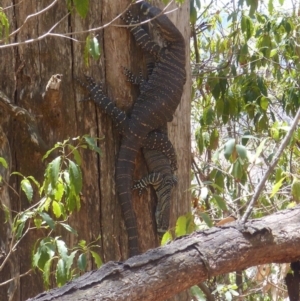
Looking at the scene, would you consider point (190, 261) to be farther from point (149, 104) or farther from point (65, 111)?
point (149, 104)

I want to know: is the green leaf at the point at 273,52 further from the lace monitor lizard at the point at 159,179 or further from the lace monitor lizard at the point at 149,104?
the lace monitor lizard at the point at 159,179

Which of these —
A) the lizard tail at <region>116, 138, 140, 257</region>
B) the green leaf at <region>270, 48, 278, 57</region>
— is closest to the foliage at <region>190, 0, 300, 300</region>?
the green leaf at <region>270, 48, 278, 57</region>

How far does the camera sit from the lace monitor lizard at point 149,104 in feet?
10.6

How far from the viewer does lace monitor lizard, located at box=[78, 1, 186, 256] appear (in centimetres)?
322

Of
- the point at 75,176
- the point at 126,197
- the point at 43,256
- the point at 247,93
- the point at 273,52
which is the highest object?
the point at 273,52

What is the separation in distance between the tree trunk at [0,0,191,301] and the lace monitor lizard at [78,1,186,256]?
55mm

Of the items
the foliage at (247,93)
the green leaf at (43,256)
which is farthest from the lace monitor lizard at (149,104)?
the foliage at (247,93)

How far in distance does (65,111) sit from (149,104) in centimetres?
60

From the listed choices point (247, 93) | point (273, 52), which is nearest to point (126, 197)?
point (247, 93)

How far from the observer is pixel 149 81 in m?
3.49

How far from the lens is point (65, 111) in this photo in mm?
3109

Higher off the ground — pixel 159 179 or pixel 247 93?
pixel 247 93

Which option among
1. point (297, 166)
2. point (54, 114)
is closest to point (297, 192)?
point (54, 114)

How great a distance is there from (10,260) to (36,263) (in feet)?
1.63
